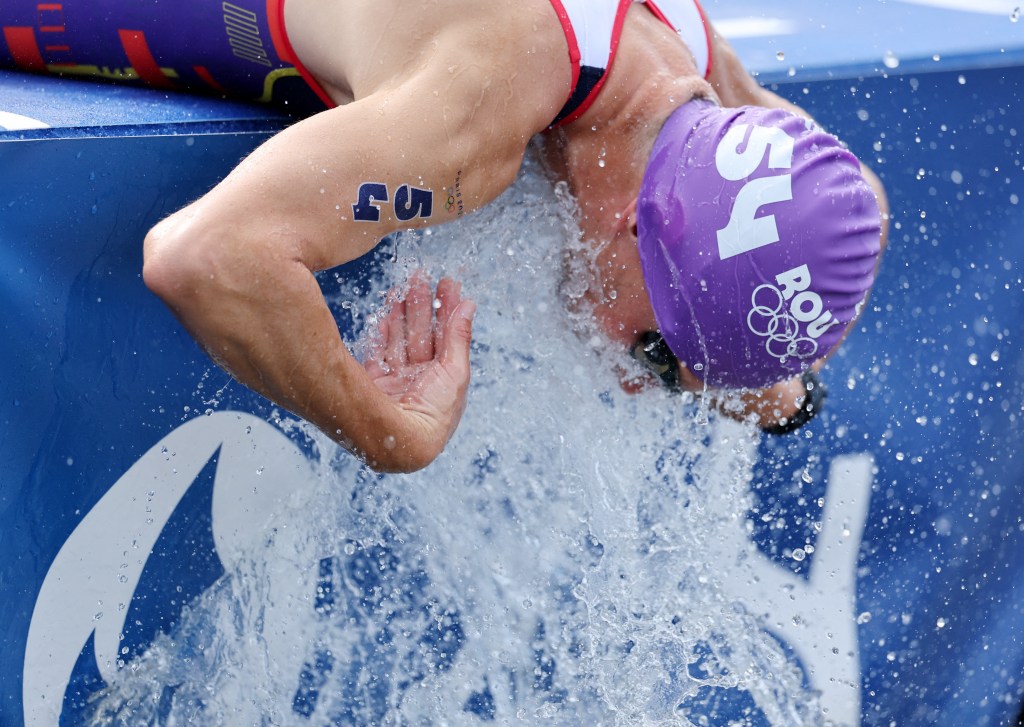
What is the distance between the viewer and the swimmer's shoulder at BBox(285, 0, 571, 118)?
1.39m

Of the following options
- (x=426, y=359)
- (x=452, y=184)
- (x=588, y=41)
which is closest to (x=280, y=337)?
(x=452, y=184)

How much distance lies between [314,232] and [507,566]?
Answer: 0.90 m

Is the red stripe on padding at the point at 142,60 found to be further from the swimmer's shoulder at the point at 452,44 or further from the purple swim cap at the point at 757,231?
the purple swim cap at the point at 757,231

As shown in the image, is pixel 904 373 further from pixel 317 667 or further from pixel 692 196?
pixel 317 667

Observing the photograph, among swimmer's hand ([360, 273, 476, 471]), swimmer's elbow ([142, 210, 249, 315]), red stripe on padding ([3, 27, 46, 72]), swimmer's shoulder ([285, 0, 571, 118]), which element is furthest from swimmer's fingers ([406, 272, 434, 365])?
red stripe on padding ([3, 27, 46, 72])

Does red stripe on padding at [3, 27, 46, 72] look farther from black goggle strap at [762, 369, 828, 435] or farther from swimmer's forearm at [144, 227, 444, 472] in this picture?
black goggle strap at [762, 369, 828, 435]

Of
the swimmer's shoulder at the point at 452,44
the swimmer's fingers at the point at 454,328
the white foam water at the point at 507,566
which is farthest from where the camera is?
the white foam water at the point at 507,566

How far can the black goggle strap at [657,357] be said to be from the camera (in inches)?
71.0

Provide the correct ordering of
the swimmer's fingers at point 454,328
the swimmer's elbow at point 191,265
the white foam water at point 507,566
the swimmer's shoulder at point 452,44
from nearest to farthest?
the swimmer's elbow at point 191,265 → the swimmer's shoulder at point 452,44 → the swimmer's fingers at point 454,328 → the white foam water at point 507,566

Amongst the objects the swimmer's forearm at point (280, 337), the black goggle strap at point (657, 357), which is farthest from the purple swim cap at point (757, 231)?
the swimmer's forearm at point (280, 337)

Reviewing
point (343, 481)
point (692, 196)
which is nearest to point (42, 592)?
point (343, 481)

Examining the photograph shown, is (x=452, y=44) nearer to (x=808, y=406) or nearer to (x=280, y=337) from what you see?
(x=280, y=337)

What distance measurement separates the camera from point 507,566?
78.0 inches

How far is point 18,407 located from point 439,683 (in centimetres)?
91
